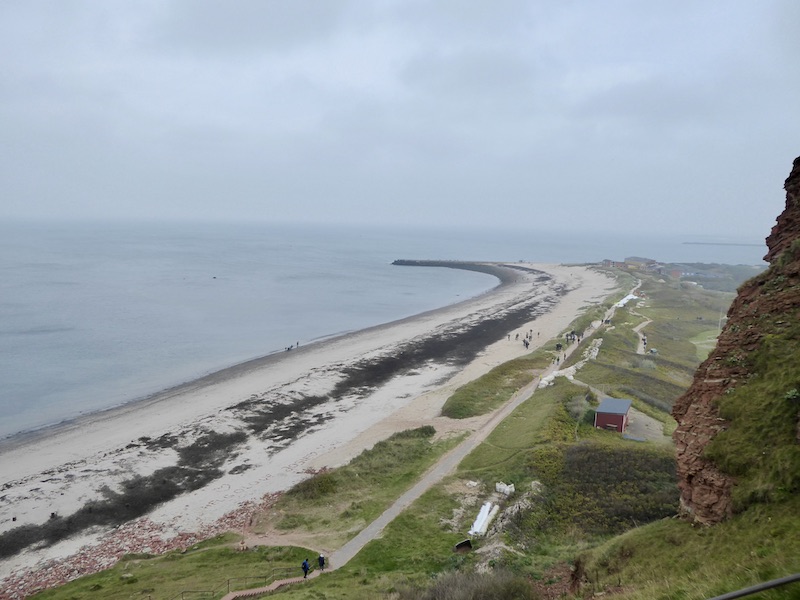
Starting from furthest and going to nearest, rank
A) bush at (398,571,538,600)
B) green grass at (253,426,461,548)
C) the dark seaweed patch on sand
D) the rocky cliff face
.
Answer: the dark seaweed patch on sand < green grass at (253,426,461,548) < bush at (398,571,538,600) < the rocky cliff face

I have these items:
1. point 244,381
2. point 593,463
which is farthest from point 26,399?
point 593,463

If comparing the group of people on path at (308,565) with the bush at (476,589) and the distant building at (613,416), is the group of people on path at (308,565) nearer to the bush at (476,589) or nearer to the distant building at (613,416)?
the bush at (476,589)

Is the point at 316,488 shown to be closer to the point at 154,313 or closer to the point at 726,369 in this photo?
the point at 726,369

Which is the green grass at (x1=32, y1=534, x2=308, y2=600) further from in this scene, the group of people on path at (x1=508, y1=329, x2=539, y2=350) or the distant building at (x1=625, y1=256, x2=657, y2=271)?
the distant building at (x1=625, y1=256, x2=657, y2=271)

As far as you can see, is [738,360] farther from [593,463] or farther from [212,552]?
[212,552]

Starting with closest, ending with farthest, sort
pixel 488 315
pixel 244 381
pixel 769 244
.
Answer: pixel 769 244 → pixel 244 381 → pixel 488 315

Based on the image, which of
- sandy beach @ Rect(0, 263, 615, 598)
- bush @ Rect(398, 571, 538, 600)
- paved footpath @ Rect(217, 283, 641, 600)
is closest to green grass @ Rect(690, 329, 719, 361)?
sandy beach @ Rect(0, 263, 615, 598)

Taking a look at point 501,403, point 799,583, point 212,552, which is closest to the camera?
point 799,583
